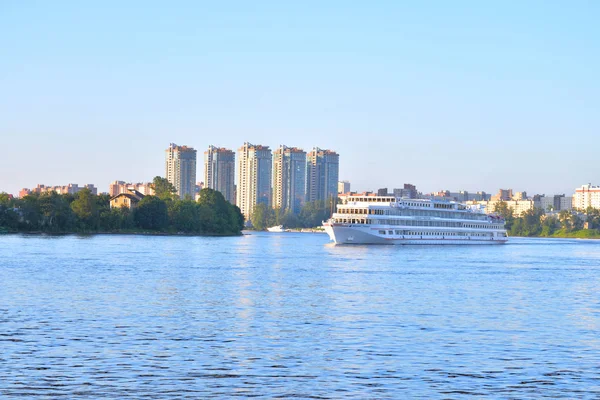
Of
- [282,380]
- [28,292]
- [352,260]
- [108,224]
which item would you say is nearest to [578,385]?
[282,380]

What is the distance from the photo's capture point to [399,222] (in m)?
137

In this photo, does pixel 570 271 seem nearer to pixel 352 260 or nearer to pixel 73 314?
pixel 352 260

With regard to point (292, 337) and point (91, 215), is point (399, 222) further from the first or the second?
point (292, 337)

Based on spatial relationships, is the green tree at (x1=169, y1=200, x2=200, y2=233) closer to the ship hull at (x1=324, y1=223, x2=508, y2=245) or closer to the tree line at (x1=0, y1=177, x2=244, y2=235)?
the tree line at (x1=0, y1=177, x2=244, y2=235)

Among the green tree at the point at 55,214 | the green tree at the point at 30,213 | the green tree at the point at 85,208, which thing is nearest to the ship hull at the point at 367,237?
the green tree at the point at 55,214

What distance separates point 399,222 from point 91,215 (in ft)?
214

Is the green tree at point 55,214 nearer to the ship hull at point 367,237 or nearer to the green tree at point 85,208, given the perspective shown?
the green tree at point 85,208

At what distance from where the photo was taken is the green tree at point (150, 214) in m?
187

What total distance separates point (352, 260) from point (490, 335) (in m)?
57.7

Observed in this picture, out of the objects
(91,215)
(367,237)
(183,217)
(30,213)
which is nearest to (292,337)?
(367,237)

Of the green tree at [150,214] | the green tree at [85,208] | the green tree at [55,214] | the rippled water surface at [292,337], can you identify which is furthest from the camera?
the green tree at [150,214]

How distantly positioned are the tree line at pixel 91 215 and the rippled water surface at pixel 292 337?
323 feet

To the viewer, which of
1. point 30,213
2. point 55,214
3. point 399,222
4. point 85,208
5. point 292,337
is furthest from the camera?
point 85,208

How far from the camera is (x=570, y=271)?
8550 centimetres
